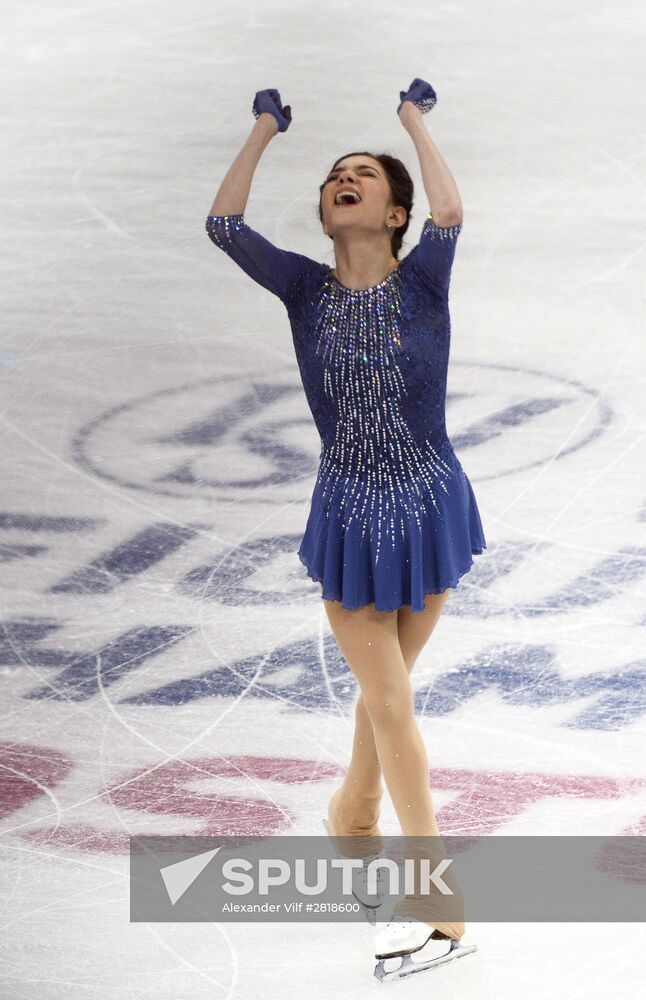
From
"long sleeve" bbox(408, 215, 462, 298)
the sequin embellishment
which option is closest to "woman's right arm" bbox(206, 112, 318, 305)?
the sequin embellishment

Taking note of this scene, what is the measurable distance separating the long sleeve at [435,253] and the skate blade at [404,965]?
1.37 m

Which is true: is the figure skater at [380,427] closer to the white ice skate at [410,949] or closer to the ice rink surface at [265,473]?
the white ice skate at [410,949]

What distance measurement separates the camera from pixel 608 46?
7.68 m

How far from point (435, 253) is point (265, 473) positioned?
242 centimetres

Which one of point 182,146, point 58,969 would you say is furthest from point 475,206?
point 58,969

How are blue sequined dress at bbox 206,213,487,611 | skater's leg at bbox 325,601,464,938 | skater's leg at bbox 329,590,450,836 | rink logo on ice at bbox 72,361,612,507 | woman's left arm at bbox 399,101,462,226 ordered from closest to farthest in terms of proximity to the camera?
1. woman's left arm at bbox 399,101,462,226
2. blue sequined dress at bbox 206,213,487,611
3. skater's leg at bbox 325,601,464,938
4. skater's leg at bbox 329,590,450,836
5. rink logo on ice at bbox 72,361,612,507

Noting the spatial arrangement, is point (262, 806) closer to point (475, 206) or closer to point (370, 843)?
point (370, 843)

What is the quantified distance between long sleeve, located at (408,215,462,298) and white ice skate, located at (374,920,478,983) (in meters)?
1.32

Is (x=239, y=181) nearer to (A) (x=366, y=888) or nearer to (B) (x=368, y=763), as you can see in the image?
(B) (x=368, y=763)

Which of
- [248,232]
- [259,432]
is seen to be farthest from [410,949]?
[259,432]

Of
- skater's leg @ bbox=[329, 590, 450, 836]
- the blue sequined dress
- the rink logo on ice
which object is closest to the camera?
the blue sequined dress

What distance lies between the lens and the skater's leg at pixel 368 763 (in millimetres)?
3197

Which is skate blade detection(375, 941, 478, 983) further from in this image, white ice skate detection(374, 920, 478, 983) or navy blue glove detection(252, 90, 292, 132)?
navy blue glove detection(252, 90, 292, 132)

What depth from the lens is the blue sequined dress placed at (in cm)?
297
